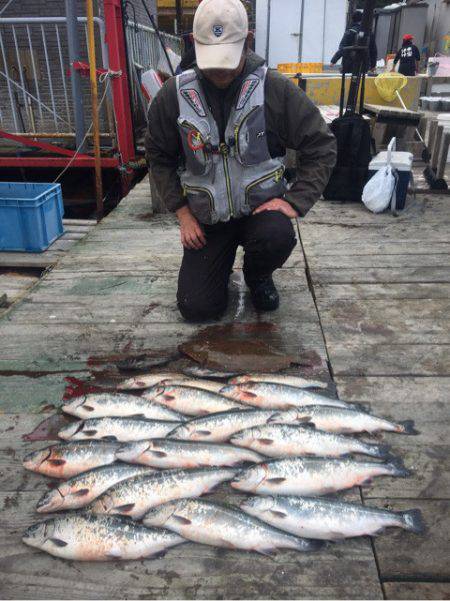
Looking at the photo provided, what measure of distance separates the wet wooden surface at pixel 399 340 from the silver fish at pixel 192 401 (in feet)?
2.20

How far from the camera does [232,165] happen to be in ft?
11.2

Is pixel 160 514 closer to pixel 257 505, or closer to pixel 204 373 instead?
pixel 257 505

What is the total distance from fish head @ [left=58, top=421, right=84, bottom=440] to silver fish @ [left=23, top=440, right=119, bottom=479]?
106mm

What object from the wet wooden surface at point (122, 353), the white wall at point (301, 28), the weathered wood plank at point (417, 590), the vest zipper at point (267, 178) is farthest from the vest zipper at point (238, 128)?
the white wall at point (301, 28)

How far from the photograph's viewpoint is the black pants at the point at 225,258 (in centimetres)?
350

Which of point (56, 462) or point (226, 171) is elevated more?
point (226, 171)

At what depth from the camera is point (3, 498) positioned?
7.06 ft

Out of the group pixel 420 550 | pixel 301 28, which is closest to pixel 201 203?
pixel 420 550

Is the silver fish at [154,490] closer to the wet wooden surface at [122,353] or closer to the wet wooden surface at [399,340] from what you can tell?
the wet wooden surface at [122,353]

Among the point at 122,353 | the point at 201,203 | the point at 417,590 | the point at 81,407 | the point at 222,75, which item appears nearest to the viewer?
the point at 417,590

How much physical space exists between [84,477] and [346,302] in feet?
7.89

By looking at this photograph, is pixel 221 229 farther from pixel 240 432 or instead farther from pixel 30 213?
pixel 30 213

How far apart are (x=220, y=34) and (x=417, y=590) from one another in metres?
2.90

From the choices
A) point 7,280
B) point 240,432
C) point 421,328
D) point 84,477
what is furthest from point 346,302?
point 7,280
